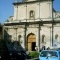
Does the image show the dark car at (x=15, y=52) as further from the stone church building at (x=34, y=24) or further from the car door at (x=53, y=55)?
the stone church building at (x=34, y=24)

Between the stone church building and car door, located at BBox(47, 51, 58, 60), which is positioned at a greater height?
the stone church building

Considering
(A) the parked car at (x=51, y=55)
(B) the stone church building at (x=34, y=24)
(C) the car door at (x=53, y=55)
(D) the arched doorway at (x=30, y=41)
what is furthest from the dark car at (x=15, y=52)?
(D) the arched doorway at (x=30, y=41)

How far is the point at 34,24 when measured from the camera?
43.6 meters

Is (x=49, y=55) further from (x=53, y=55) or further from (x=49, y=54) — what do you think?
(x=53, y=55)

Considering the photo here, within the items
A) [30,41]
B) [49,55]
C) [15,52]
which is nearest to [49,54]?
[49,55]

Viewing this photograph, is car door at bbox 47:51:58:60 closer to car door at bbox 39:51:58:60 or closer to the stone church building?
car door at bbox 39:51:58:60

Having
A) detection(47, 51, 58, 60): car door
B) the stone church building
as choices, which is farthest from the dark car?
the stone church building

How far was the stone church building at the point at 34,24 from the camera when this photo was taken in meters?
42.1

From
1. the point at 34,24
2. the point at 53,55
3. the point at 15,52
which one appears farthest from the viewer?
the point at 34,24

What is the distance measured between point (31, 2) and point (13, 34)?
6.75m

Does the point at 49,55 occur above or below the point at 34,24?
below

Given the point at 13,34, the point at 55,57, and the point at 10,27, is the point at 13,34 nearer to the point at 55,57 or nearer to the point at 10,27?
the point at 10,27

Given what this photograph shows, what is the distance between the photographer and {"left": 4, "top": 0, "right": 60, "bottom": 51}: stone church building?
42.1 meters

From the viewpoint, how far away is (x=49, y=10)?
43062 mm
